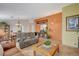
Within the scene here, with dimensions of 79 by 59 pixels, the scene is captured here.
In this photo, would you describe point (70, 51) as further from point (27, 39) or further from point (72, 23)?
point (27, 39)

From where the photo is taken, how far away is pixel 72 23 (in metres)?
2.40

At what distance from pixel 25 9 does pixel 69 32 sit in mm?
1175

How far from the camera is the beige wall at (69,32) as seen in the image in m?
2.32

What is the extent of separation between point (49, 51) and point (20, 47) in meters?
0.68

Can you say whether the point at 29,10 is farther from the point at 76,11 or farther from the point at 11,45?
the point at 76,11

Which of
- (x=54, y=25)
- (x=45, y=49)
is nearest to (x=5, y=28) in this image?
(x=45, y=49)

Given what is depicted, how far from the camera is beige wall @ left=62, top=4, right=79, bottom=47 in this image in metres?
2.32

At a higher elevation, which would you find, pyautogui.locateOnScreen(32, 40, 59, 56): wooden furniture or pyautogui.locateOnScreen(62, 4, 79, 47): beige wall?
pyautogui.locateOnScreen(62, 4, 79, 47): beige wall

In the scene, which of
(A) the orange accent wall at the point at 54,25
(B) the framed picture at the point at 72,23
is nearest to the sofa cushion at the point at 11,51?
(A) the orange accent wall at the point at 54,25

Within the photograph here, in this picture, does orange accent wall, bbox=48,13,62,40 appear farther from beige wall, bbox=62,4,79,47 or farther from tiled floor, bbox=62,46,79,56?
tiled floor, bbox=62,46,79,56

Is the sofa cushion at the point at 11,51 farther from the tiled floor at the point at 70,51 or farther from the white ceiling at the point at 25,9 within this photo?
the tiled floor at the point at 70,51

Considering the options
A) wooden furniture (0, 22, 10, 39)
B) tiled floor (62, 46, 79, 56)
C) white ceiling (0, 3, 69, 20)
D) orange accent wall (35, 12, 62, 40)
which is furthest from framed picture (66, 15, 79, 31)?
wooden furniture (0, 22, 10, 39)

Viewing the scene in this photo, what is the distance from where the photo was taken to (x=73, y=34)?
2381mm

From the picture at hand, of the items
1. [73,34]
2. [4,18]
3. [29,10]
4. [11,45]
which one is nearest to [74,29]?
[73,34]
